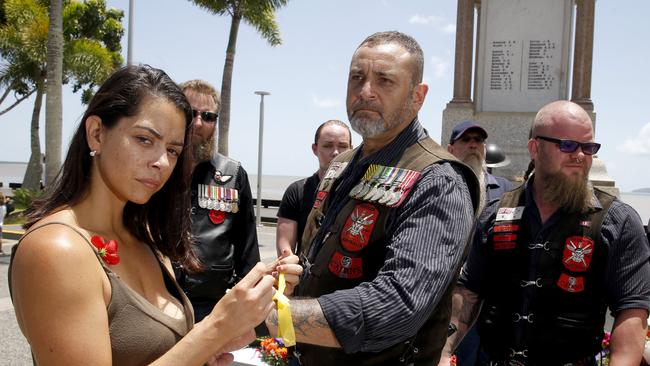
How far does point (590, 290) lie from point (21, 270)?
7.81 ft

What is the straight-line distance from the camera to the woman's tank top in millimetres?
1645

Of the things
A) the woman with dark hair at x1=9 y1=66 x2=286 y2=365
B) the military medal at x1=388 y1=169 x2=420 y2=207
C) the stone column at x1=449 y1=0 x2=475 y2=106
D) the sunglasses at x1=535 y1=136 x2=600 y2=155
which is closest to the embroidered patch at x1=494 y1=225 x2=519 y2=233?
the sunglasses at x1=535 y1=136 x2=600 y2=155

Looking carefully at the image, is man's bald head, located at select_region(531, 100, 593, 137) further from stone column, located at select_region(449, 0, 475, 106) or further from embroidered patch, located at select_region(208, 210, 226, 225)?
stone column, located at select_region(449, 0, 475, 106)

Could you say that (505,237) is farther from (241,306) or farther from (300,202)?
(300,202)

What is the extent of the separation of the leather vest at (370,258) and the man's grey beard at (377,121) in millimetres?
129

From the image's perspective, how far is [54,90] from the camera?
1476 cm

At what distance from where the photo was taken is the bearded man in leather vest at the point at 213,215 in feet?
11.7

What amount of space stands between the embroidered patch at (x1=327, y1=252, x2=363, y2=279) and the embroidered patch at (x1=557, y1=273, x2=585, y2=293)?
1.17 meters

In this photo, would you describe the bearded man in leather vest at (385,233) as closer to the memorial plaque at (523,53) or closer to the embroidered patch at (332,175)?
the embroidered patch at (332,175)

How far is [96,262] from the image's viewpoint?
5.33ft

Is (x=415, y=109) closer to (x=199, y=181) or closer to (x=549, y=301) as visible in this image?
(x=549, y=301)

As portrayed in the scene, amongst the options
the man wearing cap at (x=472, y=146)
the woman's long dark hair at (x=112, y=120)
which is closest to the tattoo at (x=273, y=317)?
the woman's long dark hair at (x=112, y=120)

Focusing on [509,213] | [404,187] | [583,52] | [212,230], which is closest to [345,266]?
[404,187]

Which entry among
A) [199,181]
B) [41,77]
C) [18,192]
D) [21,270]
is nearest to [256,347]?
[199,181]
